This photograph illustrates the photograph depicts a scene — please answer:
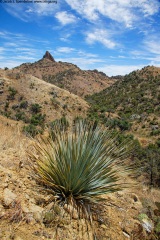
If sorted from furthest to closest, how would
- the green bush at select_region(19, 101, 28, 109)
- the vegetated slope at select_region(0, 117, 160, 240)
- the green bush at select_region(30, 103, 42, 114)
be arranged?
the green bush at select_region(19, 101, 28, 109) < the green bush at select_region(30, 103, 42, 114) < the vegetated slope at select_region(0, 117, 160, 240)

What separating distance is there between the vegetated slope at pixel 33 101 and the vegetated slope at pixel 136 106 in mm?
4411

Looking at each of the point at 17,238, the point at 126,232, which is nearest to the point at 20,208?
the point at 17,238

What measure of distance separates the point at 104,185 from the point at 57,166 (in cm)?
73

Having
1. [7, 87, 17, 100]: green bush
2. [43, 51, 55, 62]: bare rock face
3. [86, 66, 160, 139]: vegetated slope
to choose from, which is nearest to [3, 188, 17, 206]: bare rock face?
[86, 66, 160, 139]: vegetated slope

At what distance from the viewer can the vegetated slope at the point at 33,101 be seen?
103 feet

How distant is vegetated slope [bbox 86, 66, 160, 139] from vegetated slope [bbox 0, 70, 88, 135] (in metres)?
4.41

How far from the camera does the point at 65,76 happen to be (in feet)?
272

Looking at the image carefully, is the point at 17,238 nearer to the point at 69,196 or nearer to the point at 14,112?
the point at 69,196

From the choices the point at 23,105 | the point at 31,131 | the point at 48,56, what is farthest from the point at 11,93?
the point at 48,56

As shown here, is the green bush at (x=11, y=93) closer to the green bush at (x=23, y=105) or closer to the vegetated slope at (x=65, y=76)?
the green bush at (x=23, y=105)

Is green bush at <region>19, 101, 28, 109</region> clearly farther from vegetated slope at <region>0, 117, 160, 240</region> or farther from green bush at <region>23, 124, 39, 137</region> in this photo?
vegetated slope at <region>0, 117, 160, 240</region>

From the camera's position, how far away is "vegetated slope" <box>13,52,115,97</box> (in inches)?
2973

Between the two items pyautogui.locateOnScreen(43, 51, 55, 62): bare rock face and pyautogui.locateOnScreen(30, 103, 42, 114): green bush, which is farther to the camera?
pyautogui.locateOnScreen(43, 51, 55, 62): bare rock face

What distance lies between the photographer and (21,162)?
357cm
